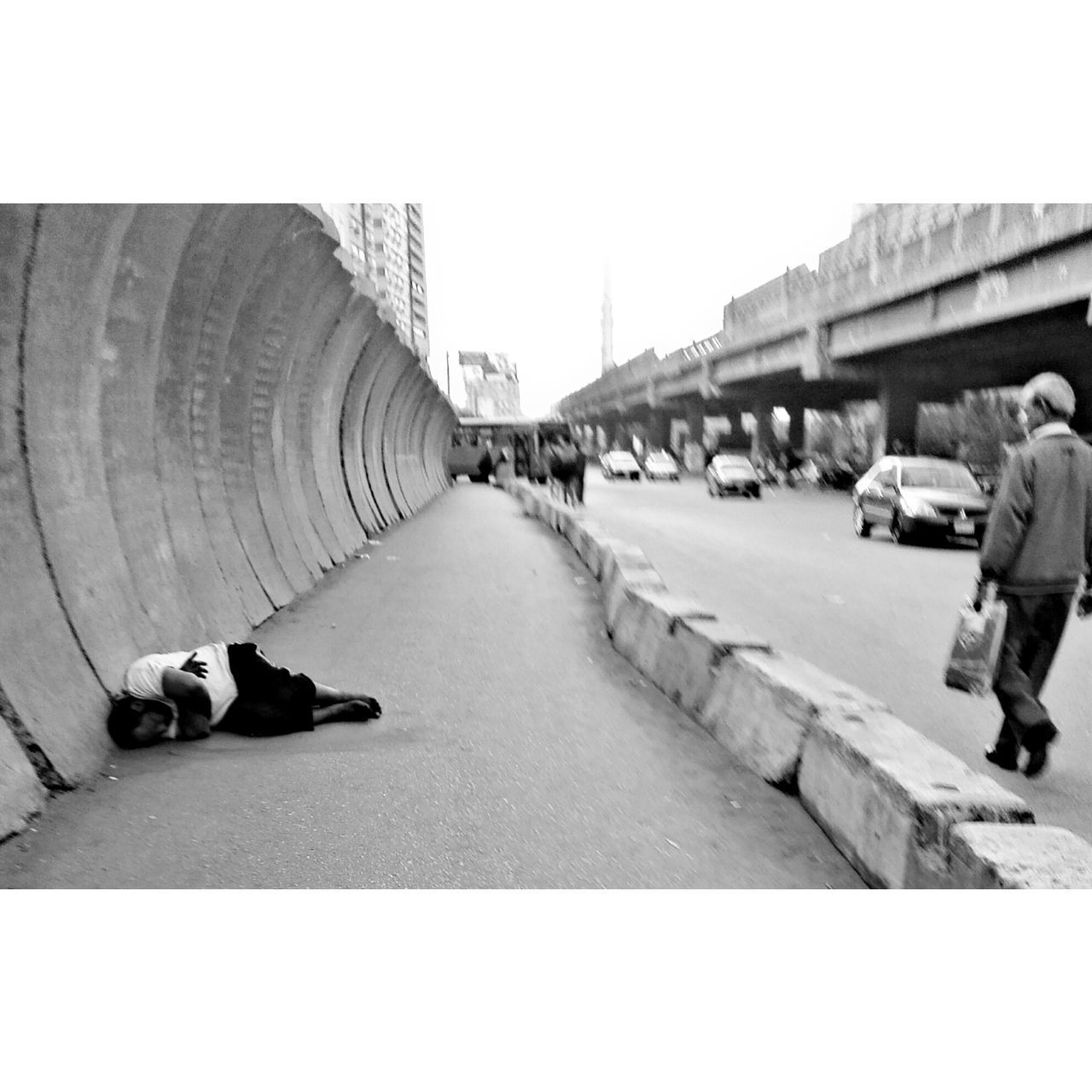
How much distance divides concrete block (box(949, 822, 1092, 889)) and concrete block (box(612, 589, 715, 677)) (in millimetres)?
2543

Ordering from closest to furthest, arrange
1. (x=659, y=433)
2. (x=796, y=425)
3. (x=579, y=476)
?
(x=796, y=425) → (x=579, y=476) → (x=659, y=433)

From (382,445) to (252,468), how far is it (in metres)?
9.54

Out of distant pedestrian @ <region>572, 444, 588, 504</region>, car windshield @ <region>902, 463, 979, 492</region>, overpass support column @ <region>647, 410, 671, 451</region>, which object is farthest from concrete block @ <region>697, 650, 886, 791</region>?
overpass support column @ <region>647, 410, 671, 451</region>

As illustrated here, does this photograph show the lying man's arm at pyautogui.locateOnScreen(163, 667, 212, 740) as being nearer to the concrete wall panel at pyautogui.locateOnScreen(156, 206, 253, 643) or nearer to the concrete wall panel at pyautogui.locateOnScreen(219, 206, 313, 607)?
the concrete wall panel at pyautogui.locateOnScreen(156, 206, 253, 643)

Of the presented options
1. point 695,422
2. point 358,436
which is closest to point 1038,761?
point 358,436

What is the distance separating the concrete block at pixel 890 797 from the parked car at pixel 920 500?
2.99 m

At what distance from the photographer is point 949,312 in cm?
591

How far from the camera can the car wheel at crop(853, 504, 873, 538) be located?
10820mm

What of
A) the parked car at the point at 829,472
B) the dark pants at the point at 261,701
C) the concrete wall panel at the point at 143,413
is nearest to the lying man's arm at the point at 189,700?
the dark pants at the point at 261,701

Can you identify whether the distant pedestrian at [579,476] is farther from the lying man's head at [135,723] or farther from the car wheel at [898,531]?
the lying man's head at [135,723]

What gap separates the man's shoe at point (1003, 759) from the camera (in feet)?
12.2

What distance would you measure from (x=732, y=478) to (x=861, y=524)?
13.7 metres

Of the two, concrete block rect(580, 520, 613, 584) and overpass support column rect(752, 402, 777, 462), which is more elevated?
overpass support column rect(752, 402, 777, 462)

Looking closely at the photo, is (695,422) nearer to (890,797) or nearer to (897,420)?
(897,420)
